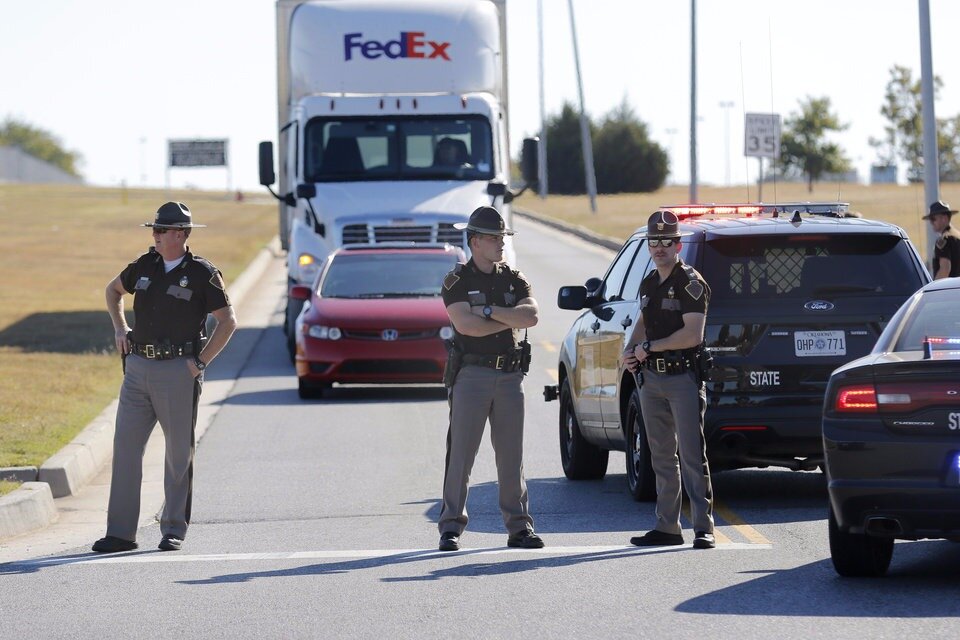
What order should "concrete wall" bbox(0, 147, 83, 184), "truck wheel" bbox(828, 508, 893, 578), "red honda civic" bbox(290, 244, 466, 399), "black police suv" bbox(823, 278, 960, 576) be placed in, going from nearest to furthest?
"black police suv" bbox(823, 278, 960, 576)
"truck wheel" bbox(828, 508, 893, 578)
"red honda civic" bbox(290, 244, 466, 399)
"concrete wall" bbox(0, 147, 83, 184)

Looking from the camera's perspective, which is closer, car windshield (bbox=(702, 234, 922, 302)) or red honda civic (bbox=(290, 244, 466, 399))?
car windshield (bbox=(702, 234, 922, 302))

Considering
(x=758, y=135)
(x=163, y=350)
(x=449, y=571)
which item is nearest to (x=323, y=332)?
(x=758, y=135)

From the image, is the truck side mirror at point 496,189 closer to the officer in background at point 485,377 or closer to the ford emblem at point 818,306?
the ford emblem at point 818,306

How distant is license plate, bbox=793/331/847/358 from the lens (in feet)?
36.2

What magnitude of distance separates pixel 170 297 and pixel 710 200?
204 ft

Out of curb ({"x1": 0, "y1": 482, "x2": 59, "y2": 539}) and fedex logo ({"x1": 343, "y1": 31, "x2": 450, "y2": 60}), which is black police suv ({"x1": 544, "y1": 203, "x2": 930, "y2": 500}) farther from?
fedex logo ({"x1": 343, "y1": 31, "x2": 450, "y2": 60})

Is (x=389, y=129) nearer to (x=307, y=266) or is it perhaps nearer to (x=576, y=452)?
(x=307, y=266)

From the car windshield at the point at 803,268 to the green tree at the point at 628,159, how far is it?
92719 millimetres

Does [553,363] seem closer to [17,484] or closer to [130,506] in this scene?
[17,484]

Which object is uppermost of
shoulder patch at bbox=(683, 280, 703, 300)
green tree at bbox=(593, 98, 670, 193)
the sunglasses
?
green tree at bbox=(593, 98, 670, 193)

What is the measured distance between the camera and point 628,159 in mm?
104500

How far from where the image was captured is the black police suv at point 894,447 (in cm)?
807

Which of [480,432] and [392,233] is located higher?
[392,233]

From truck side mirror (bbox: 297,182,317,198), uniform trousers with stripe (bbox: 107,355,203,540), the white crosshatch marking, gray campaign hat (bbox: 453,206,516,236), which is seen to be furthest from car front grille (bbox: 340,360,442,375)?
gray campaign hat (bbox: 453,206,516,236)
